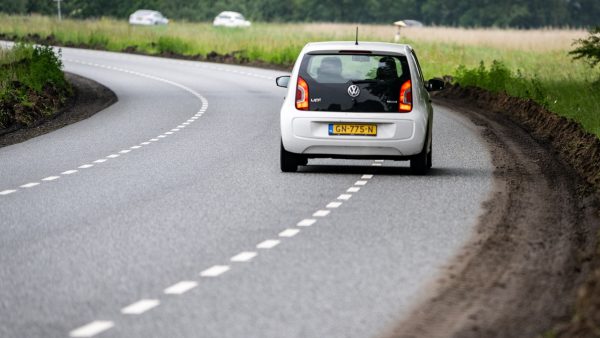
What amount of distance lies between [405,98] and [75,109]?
48.1 feet

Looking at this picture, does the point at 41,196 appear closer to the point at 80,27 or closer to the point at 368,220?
the point at 368,220

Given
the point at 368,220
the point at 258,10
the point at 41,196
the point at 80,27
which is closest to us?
the point at 368,220

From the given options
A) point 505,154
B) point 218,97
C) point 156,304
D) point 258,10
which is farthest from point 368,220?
point 258,10

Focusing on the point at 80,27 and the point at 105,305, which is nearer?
the point at 105,305

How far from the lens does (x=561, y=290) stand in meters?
9.05

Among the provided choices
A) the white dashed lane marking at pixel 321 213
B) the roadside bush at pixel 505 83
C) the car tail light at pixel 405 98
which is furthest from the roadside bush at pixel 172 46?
the white dashed lane marking at pixel 321 213

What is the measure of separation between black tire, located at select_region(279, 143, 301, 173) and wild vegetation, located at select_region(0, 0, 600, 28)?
10324cm

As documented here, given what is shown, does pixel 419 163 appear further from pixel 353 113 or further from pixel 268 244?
pixel 268 244

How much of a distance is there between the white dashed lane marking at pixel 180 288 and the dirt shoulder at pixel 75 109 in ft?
42.6

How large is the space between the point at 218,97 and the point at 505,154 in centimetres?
1583

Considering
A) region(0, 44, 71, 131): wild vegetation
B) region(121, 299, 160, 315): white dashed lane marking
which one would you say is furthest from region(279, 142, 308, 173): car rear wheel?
region(0, 44, 71, 131): wild vegetation

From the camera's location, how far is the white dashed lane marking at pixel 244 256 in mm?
10414

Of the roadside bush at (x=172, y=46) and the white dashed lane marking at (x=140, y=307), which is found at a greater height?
the white dashed lane marking at (x=140, y=307)

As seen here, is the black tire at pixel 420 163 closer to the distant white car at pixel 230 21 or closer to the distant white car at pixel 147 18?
the distant white car at pixel 230 21
